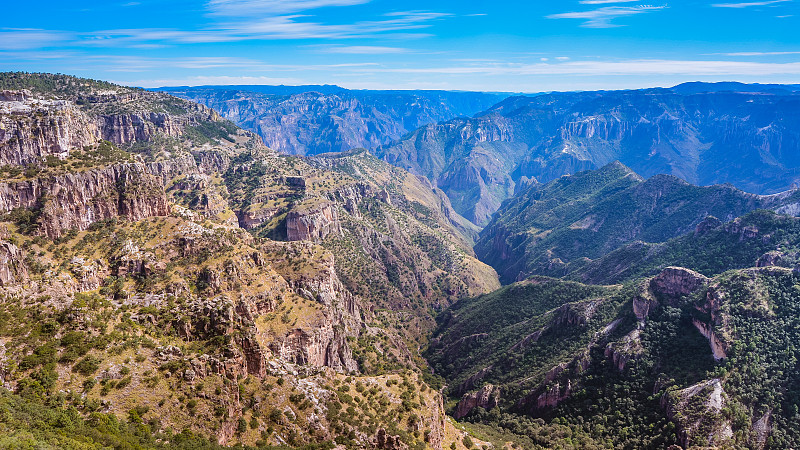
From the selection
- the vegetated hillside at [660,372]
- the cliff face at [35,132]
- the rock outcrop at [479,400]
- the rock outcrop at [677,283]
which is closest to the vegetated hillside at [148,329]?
the cliff face at [35,132]

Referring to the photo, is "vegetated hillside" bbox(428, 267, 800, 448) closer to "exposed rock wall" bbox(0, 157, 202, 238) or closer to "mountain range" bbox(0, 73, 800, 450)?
"mountain range" bbox(0, 73, 800, 450)

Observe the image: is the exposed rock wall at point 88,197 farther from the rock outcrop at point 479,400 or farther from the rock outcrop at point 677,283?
the rock outcrop at point 677,283

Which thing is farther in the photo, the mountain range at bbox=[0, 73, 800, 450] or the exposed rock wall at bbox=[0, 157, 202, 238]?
Result: the exposed rock wall at bbox=[0, 157, 202, 238]

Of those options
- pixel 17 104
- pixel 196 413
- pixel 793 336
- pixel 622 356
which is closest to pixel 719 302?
pixel 793 336

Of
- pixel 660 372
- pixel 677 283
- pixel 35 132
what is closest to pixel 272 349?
pixel 35 132

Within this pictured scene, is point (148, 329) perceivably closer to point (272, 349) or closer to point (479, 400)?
point (272, 349)

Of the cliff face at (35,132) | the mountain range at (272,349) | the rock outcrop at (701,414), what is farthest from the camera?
the cliff face at (35,132)

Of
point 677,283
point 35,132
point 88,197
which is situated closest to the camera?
point 88,197

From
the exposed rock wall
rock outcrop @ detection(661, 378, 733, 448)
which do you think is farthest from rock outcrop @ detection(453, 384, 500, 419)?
the exposed rock wall

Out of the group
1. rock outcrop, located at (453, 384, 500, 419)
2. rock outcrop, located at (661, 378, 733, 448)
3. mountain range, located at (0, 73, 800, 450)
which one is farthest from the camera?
rock outcrop, located at (453, 384, 500, 419)

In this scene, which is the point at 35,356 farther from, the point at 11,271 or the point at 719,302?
the point at 719,302
